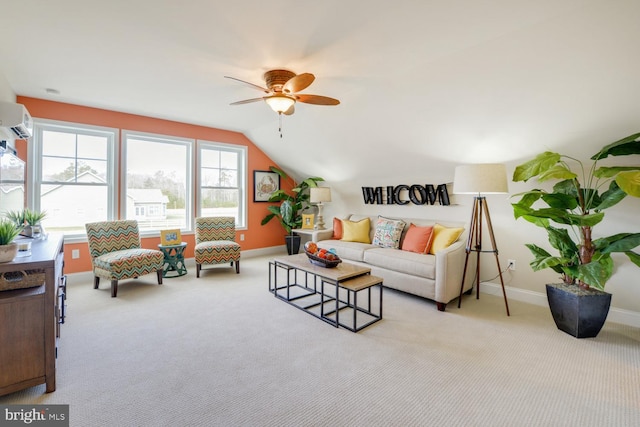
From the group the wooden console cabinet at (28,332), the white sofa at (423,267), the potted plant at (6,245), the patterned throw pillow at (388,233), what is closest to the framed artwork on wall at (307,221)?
the white sofa at (423,267)

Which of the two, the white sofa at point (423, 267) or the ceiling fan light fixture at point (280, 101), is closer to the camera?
the ceiling fan light fixture at point (280, 101)

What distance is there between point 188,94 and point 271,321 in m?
2.87

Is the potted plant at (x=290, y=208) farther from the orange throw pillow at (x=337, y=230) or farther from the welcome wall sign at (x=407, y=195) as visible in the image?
the welcome wall sign at (x=407, y=195)

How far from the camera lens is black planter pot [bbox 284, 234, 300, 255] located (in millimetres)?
5902

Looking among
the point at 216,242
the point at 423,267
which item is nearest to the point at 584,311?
the point at 423,267

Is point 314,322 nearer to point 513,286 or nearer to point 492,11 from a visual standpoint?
point 513,286

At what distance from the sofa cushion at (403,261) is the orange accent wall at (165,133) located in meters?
2.79

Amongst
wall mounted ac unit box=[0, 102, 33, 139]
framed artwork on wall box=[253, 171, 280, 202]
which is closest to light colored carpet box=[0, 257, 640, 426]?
wall mounted ac unit box=[0, 102, 33, 139]

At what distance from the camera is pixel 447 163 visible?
155 inches

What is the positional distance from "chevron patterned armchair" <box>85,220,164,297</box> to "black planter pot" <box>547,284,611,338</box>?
4525mm

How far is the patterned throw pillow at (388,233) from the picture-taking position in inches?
163

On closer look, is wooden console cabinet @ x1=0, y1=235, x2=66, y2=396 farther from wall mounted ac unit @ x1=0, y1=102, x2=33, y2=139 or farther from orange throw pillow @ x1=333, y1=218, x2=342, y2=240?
orange throw pillow @ x1=333, y1=218, x2=342, y2=240

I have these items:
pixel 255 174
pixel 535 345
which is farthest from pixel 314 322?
pixel 255 174

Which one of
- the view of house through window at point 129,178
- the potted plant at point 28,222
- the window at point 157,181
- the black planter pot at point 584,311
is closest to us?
→ the black planter pot at point 584,311
